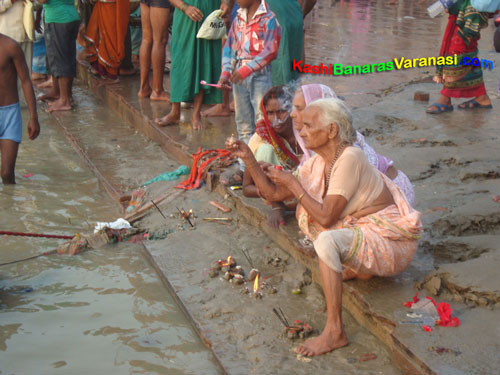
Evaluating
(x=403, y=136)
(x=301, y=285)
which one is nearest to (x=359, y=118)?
(x=403, y=136)

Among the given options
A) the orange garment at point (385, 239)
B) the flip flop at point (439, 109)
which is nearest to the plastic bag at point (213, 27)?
the flip flop at point (439, 109)

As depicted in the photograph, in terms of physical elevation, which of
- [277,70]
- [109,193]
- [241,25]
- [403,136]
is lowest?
[109,193]

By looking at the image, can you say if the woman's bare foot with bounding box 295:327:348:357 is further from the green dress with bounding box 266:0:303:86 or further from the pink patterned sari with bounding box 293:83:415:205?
the green dress with bounding box 266:0:303:86

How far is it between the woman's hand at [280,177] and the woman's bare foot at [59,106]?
5539 mm

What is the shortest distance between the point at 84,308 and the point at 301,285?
1.26 meters

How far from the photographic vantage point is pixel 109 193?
5.94 metres

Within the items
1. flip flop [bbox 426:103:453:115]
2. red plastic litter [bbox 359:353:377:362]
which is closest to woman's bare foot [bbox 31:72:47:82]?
flip flop [bbox 426:103:453:115]

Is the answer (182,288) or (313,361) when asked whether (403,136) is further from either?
(313,361)

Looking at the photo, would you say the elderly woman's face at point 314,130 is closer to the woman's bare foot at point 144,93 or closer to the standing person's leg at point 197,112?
the standing person's leg at point 197,112

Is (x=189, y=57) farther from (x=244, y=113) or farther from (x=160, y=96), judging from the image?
(x=244, y=113)

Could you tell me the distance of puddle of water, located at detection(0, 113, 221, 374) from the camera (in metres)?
3.30

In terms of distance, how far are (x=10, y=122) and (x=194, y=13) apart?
2009 mm

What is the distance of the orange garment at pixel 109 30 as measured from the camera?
8727 millimetres

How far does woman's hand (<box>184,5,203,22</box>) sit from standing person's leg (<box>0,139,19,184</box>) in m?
2.03
